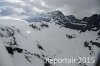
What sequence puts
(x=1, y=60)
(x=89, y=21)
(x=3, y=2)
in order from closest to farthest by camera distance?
(x=1, y=60), (x=3, y=2), (x=89, y=21)

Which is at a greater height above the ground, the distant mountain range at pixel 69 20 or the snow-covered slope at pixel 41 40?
the distant mountain range at pixel 69 20

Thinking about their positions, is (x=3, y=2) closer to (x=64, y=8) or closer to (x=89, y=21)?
(x=64, y=8)

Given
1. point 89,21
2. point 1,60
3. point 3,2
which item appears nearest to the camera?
point 1,60

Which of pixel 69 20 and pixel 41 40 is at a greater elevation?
pixel 69 20

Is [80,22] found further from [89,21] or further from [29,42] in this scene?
[29,42]

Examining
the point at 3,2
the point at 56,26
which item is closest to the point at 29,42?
the point at 56,26

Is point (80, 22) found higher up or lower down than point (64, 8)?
lower down

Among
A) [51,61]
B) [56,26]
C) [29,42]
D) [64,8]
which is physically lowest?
[51,61]

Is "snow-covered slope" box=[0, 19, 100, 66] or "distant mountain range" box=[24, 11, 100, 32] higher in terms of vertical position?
"distant mountain range" box=[24, 11, 100, 32]

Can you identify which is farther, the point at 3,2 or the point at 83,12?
the point at 83,12

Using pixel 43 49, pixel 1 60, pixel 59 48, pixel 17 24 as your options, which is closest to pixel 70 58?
pixel 59 48
